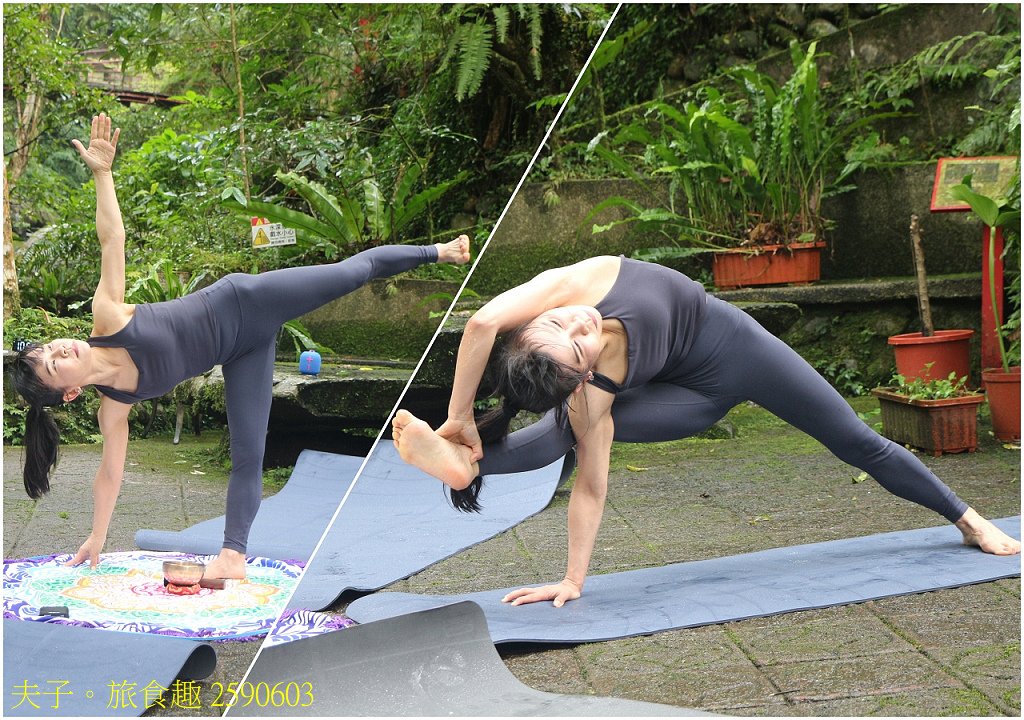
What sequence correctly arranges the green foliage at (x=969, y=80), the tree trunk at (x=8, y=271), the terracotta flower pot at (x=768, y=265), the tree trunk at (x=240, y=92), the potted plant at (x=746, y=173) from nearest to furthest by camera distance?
the tree trunk at (x=240, y=92) < the tree trunk at (x=8, y=271) < the potted plant at (x=746, y=173) < the terracotta flower pot at (x=768, y=265) < the green foliage at (x=969, y=80)

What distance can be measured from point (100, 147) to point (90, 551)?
0.79m

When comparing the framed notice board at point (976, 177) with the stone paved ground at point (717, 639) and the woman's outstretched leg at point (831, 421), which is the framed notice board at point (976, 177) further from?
the woman's outstretched leg at point (831, 421)

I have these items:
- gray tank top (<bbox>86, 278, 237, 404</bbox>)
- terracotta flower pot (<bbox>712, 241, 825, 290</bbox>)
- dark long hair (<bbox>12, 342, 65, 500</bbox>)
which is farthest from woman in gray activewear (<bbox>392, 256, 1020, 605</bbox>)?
terracotta flower pot (<bbox>712, 241, 825, 290</bbox>)

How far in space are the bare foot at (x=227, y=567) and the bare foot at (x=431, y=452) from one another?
0.40 meters

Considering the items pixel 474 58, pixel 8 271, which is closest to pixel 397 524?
pixel 8 271

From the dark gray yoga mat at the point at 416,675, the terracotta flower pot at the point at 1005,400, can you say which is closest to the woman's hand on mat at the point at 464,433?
the dark gray yoga mat at the point at 416,675

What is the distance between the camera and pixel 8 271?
2148 millimetres

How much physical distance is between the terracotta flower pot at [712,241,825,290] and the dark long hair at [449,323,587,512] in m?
1.69

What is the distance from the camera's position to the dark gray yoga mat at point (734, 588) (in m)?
2.29

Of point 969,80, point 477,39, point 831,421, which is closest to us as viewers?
point 477,39

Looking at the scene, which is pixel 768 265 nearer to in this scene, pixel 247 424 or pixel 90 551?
pixel 247 424

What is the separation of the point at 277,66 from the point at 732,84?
259cm

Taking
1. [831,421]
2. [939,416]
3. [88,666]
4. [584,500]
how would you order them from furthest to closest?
[939,416] → [831,421] → [584,500] → [88,666]

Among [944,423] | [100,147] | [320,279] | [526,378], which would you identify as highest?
[100,147]
